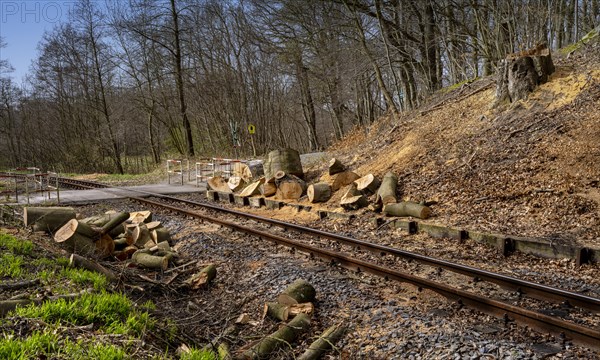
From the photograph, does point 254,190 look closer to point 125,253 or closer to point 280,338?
point 125,253

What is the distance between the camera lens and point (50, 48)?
1432 inches

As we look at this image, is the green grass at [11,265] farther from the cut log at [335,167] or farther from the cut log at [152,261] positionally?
the cut log at [335,167]

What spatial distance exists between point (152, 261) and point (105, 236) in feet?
4.70

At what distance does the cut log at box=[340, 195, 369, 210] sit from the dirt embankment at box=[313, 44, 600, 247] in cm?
88

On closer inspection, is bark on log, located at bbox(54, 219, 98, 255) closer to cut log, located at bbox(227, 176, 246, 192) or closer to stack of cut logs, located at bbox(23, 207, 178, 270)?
stack of cut logs, located at bbox(23, 207, 178, 270)

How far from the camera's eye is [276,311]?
195 inches

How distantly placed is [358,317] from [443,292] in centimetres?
121

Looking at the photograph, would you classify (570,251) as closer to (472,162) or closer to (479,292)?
(479,292)

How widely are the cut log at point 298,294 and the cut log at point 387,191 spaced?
4.81 metres

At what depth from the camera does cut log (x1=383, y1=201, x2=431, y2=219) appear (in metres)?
8.79

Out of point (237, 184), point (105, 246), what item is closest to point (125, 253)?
point (105, 246)

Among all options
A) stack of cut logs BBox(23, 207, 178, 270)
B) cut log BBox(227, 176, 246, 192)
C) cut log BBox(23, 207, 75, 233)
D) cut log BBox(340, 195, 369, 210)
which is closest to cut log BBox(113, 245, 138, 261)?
stack of cut logs BBox(23, 207, 178, 270)

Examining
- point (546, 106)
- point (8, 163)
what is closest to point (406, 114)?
point (546, 106)

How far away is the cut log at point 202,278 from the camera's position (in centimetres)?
629
